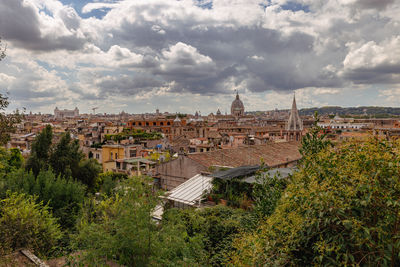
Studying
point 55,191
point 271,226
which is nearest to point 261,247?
point 271,226

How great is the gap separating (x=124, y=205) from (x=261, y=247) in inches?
113

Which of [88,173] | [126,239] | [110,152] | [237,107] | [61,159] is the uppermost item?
[237,107]

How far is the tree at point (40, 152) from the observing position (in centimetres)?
1809

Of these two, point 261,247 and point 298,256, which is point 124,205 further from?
point 298,256

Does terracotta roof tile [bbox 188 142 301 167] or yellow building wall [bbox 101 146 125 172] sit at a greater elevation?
terracotta roof tile [bbox 188 142 301 167]

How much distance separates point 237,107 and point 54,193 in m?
161

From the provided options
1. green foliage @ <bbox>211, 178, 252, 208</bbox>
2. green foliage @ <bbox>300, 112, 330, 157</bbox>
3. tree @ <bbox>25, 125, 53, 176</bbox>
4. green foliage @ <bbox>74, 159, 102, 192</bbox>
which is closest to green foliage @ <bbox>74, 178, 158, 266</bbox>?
green foliage @ <bbox>300, 112, 330, 157</bbox>

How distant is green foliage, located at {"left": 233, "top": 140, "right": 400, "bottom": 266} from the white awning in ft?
21.7

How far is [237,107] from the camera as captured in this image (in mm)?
168375

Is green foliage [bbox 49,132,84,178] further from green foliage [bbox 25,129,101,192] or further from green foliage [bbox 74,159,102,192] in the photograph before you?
green foliage [bbox 74,159,102,192]

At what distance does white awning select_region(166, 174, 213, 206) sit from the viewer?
33.3 feet

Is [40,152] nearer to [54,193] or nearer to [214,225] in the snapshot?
[54,193]

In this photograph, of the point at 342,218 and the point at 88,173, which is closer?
the point at 342,218

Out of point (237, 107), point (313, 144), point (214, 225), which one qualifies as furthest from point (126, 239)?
point (237, 107)
